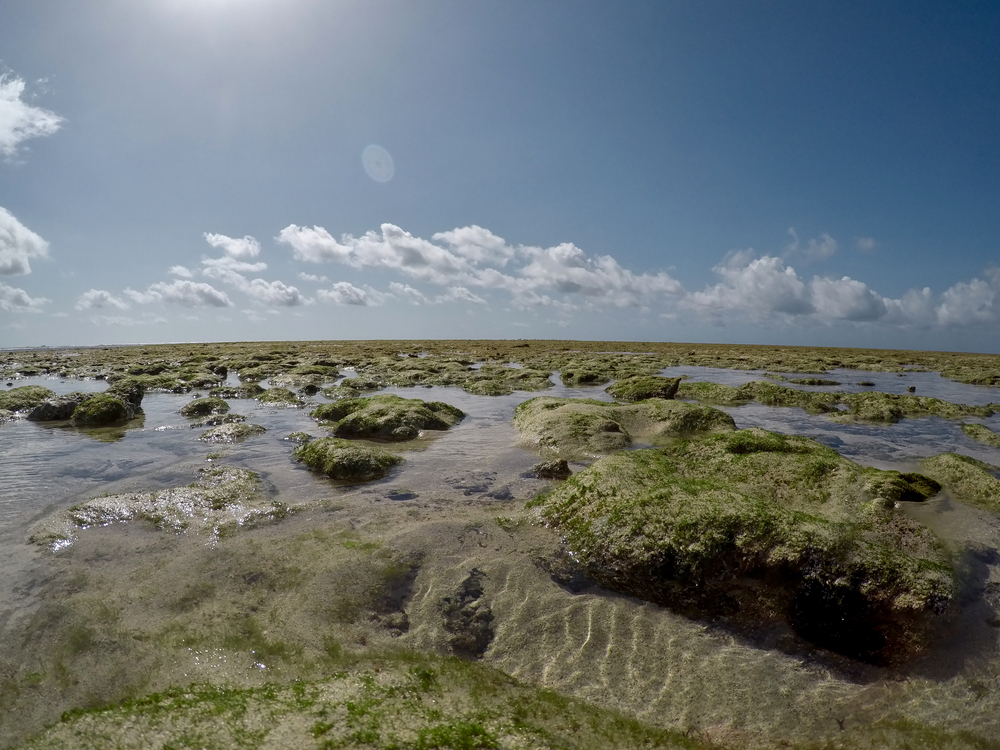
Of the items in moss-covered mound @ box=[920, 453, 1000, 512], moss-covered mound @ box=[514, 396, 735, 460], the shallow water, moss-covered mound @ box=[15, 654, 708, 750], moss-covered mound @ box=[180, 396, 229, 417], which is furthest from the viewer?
moss-covered mound @ box=[180, 396, 229, 417]

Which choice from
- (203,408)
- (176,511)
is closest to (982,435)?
(176,511)

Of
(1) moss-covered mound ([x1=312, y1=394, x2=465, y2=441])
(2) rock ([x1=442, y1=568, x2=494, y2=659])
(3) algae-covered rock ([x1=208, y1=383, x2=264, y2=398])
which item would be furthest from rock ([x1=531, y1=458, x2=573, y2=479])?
(3) algae-covered rock ([x1=208, y1=383, x2=264, y2=398])

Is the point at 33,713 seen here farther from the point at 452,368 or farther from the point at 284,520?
the point at 452,368

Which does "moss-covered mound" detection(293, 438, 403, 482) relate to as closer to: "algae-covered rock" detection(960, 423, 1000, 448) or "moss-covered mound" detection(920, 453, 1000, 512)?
"moss-covered mound" detection(920, 453, 1000, 512)

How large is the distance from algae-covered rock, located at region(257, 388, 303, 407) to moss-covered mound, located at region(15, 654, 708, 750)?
18851 millimetres

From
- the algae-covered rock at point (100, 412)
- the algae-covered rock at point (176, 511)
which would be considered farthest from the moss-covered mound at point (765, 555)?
the algae-covered rock at point (100, 412)

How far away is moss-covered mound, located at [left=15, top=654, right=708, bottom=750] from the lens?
3.90m

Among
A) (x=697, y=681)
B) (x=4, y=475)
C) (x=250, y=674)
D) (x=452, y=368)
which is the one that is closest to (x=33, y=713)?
(x=250, y=674)

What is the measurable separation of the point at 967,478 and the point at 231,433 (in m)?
19.1

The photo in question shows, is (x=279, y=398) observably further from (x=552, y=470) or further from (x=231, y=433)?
(x=552, y=470)

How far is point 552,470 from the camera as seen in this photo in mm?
11141

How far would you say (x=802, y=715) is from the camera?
14.9ft

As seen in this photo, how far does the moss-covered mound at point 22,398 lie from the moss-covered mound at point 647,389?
26.2 metres

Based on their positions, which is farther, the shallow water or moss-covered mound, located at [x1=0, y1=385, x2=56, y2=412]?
moss-covered mound, located at [x1=0, y1=385, x2=56, y2=412]
